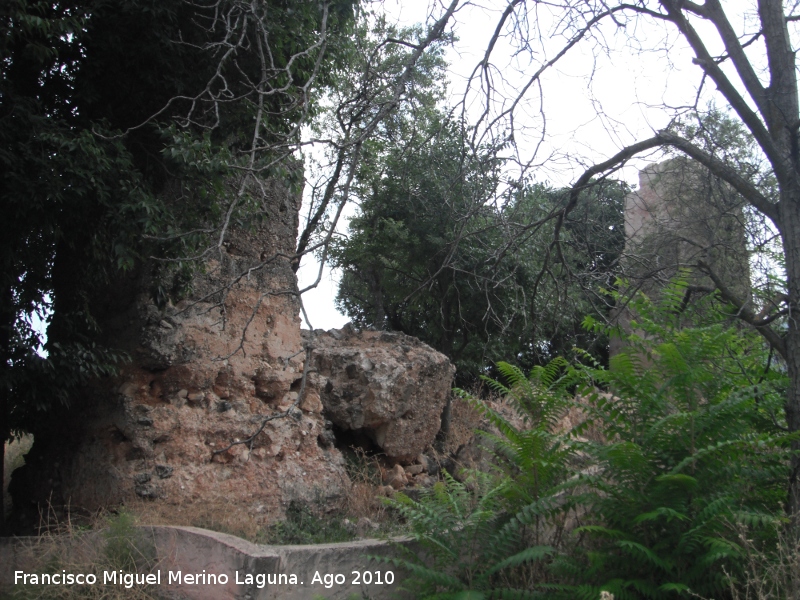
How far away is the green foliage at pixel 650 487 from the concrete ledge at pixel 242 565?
0.59 meters

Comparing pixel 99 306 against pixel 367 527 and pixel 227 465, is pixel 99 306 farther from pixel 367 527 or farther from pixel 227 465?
pixel 367 527

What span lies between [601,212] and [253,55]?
442cm

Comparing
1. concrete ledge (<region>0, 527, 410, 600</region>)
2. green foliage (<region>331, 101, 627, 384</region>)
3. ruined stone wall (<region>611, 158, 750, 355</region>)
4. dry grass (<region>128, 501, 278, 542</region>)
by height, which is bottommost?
concrete ledge (<region>0, 527, 410, 600</region>)

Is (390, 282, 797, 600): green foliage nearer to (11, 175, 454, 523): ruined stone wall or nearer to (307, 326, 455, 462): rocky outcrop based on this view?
(11, 175, 454, 523): ruined stone wall

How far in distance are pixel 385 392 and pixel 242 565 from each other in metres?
4.31

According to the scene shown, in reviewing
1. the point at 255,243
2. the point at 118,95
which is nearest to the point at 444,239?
the point at 255,243

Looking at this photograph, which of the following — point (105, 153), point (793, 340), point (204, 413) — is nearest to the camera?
point (793, 340)

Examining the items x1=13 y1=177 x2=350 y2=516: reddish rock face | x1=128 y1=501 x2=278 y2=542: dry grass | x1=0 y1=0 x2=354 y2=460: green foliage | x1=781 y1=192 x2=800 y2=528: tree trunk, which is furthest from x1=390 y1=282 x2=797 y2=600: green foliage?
x1=0 y1=0 x2=354 y2=460: green foliage

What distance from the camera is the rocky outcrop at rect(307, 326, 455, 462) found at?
980cm

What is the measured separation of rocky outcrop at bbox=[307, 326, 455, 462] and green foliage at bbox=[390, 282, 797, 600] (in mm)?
3636

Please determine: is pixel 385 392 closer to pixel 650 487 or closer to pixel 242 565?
pixel 242 565

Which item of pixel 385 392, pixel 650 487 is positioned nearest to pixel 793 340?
pixel 650 487

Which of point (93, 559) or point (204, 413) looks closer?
point (93, 559)

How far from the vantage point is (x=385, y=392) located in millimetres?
9750
